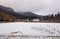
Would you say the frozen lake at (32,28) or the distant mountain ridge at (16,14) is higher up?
the distant mountain ridge at (16,14)

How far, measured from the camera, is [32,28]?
185 cm

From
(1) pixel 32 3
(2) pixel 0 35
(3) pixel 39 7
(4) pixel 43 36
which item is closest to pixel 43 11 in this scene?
(3) pixel 39 7

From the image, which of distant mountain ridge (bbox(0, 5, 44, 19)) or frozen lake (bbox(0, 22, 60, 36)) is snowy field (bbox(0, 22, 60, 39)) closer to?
frozen lake (bbox(0, 22, 60, 36))

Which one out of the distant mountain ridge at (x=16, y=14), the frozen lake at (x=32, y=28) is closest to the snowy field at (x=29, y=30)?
the frozen lake at (x=32, y=28)

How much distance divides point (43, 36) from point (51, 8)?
1.64 ft

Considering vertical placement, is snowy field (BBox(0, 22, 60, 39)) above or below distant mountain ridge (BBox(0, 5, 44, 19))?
below

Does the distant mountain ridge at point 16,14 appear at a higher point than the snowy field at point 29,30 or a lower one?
higher

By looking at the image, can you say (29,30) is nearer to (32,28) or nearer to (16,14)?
(32,28)

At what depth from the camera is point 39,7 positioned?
1880 millimetres

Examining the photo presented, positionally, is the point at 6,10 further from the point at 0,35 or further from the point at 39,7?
the point at 39,7

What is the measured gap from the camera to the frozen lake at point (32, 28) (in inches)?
72.1

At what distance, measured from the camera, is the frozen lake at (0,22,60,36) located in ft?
6.01

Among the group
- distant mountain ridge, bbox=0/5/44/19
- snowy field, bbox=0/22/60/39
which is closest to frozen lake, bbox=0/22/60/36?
snowy field, bbox=0/22/60/39

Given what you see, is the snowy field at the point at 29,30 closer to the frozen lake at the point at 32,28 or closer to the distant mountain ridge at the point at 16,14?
the frozen lake at the point at 32,28
